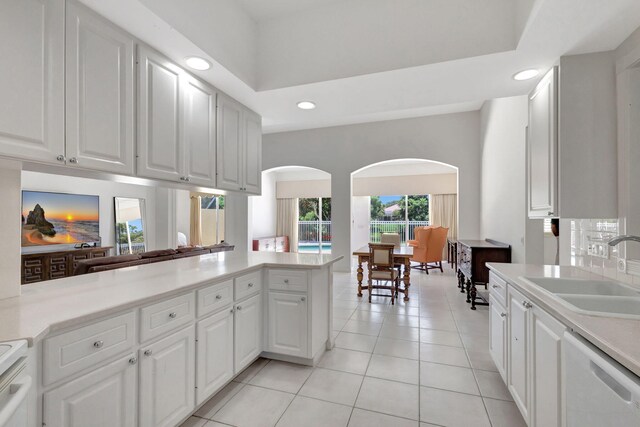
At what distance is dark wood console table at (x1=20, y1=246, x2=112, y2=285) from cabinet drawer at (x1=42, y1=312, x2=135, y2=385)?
3.89m

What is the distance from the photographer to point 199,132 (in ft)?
7.53

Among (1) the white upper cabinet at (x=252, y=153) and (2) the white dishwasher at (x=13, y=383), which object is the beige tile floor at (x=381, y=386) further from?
(1) the white upper cabinet at (x=252, y=153)

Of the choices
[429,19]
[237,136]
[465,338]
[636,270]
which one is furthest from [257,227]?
[636,270]

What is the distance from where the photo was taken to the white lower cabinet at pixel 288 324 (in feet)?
7.61

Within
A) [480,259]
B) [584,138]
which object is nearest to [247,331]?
[584,138]

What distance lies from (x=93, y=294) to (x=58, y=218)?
473 cm

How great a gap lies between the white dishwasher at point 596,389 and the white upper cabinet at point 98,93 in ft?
7.60

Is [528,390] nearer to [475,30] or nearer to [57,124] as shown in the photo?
[475,30]

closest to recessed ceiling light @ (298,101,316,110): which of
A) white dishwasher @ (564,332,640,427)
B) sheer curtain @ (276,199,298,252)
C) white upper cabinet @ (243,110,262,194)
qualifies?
white upper cabinet @ (243,110,262,194)

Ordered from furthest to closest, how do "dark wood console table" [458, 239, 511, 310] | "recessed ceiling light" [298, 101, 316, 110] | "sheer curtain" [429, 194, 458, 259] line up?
"sheer curtain" [429, 194, 458, 259]
"dark wood console table" [458, 239, 511, 310]
"recessed ceiling light" [298, 101, 316, 110]

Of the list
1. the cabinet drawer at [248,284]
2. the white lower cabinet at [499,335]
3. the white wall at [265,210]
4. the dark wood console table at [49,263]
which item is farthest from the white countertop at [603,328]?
the white wall at [265,210]

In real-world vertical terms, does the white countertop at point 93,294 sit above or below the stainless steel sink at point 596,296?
above

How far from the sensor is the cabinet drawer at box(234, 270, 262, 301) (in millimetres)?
2109

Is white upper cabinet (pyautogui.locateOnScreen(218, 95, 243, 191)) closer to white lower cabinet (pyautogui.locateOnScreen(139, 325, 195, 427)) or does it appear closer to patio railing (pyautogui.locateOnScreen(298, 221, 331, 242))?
white lower cabinet (pyautogui.locateOnScreen(139, 325, 195, 427))
